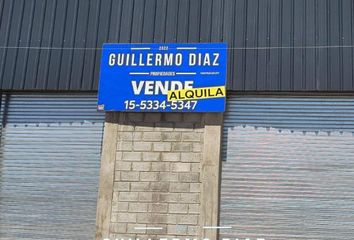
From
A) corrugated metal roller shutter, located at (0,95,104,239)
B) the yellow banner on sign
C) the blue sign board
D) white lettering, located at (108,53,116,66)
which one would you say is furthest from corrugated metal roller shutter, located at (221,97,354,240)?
corrugated metal roller shutter, located at (0,95,104,239)

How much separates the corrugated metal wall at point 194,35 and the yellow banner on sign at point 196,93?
0.30m

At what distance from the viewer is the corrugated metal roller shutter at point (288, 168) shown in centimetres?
1083

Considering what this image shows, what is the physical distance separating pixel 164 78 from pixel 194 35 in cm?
112

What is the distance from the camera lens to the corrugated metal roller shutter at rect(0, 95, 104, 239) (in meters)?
11.5

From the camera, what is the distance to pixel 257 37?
37.7 feet

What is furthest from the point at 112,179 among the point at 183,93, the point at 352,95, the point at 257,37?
the point at 352,95

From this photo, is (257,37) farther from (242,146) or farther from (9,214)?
(9,214)

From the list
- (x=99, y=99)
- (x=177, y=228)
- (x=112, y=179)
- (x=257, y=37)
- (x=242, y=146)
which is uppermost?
(x=257, y=37)

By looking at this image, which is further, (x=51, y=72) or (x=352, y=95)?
(x=51, y=72)

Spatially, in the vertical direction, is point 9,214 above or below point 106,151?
below

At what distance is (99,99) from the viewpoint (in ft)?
38.1

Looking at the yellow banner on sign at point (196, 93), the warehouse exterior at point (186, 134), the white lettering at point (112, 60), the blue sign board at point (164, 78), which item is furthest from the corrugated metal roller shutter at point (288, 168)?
the white lettering at point (112, 60)

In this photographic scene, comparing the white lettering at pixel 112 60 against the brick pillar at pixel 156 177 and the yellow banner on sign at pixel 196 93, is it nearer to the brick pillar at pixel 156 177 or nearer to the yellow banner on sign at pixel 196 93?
the brick pillar at pixel 156 177

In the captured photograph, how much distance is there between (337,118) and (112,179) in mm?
4726
